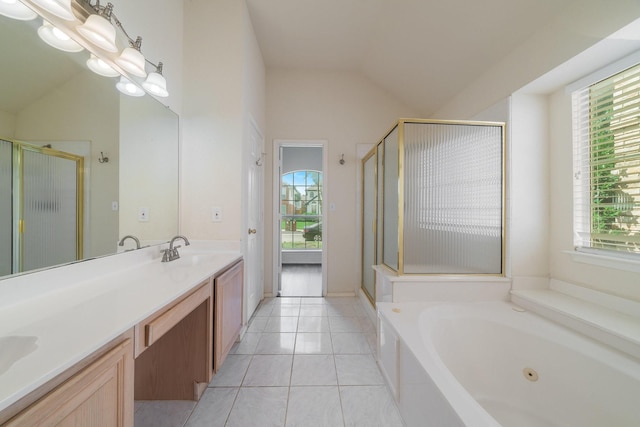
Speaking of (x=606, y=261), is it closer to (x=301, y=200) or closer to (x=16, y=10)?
(x=16, y=10)

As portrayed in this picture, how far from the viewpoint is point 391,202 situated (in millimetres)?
1932

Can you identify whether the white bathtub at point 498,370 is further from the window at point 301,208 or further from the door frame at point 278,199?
the window at point 301,208

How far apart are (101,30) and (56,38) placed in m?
0.18

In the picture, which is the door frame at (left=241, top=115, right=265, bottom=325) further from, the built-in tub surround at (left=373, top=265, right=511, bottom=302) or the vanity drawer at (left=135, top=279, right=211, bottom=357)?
the built-in tub surround at (left=373, top=265, right=511, bottom=302)

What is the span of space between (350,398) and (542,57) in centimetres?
248

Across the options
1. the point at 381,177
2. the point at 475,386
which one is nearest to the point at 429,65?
the point at 381,177

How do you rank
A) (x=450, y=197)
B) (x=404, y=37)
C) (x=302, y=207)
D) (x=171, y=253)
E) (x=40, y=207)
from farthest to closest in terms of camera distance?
(x=302, y=207) < (x=404, y=37) < (x=450, y=197) < (x=171, y=253) < (x=40, y=207)

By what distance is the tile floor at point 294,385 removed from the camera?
125cm

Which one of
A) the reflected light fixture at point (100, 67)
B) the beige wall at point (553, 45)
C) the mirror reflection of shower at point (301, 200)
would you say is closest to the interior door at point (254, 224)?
the reflected light fixture at point (100, 67)

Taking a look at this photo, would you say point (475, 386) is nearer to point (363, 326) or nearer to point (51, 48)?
point (363, 326)

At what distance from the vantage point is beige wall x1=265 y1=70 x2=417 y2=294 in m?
2.95

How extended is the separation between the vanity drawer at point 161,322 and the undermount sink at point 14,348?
0.24 meters

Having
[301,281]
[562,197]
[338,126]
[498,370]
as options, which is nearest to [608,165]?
[562,197]

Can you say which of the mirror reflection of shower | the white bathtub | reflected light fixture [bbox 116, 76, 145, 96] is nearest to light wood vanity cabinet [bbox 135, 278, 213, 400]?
the white bathtub
